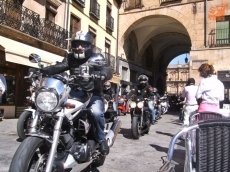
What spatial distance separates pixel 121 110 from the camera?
14.8 m

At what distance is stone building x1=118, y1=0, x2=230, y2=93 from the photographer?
17062 mm

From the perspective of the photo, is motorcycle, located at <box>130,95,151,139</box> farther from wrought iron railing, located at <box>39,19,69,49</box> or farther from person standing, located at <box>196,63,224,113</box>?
wrought iron railing, located at <box>39,19,69,49</box>

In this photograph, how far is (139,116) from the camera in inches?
250

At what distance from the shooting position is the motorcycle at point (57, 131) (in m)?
2.05

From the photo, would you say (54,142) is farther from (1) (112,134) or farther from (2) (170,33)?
(2) (170,33)

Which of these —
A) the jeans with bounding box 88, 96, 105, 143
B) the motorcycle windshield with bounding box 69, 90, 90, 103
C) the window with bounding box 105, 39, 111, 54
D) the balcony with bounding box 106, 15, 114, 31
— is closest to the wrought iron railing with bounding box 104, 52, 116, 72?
the window with bounding box 105, 39, 111, 54

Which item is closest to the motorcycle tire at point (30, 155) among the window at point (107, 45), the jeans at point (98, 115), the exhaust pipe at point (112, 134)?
the jeans at point (98, 115)

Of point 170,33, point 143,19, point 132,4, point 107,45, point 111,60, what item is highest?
point 132,4

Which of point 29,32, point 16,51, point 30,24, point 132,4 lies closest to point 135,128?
point 16,51

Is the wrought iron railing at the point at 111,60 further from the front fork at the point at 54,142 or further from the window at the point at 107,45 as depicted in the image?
the front fork at the point at 54,142

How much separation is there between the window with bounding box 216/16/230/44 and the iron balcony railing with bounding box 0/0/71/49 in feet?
33.6

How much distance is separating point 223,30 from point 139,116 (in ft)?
44.0

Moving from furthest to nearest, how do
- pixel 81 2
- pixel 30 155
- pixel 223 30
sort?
pixel 223 30 < pixel 81 2 < pixel 30 155

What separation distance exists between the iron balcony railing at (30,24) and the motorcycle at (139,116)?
6.43 meters
